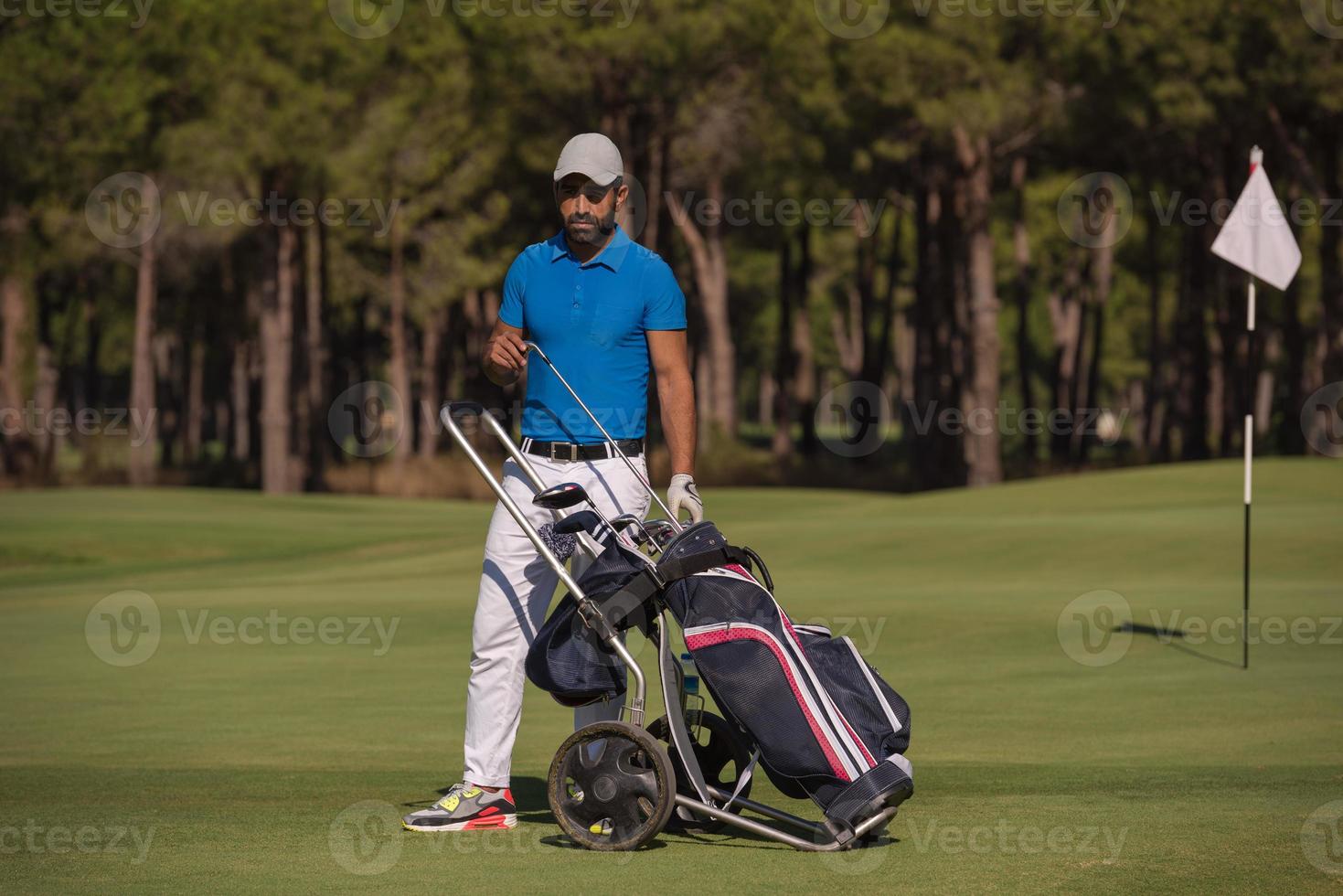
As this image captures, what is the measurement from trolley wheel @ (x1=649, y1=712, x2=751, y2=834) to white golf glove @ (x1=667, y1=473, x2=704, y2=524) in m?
0.79

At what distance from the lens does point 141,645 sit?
14586 millimetres

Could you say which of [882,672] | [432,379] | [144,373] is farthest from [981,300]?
[882,672]

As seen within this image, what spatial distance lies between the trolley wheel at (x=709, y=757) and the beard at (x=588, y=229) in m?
1.85

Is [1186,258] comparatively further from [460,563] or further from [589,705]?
[589,705]

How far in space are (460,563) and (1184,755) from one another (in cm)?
1536

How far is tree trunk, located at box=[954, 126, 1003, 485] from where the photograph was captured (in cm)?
3747

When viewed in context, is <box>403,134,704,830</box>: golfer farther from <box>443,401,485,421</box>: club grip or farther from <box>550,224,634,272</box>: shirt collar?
<box>443,401,485,421</box>: club grip

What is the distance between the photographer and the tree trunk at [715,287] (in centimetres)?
4694

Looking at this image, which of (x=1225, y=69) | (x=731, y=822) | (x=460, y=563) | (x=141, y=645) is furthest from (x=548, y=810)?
(x=1225, y=69)

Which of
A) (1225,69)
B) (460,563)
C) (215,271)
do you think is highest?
(1225,69)

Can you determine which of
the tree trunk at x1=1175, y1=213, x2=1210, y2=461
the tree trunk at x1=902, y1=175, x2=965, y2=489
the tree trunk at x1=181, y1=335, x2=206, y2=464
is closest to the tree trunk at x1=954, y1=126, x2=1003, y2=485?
the tree trunk at x1=902, y1=175, x2=965, y2=489

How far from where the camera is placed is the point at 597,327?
703 centimetres

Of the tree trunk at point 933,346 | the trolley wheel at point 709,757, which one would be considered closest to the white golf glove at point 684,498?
the trolley wheel at point 709,757

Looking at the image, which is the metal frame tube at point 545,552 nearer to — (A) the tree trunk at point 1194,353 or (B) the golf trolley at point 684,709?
(B) the golf trolley at point 684,709
